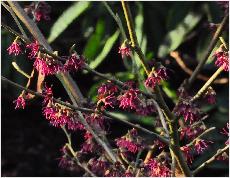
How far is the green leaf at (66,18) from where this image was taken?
8.29ft

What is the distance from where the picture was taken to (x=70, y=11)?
2.56 meters

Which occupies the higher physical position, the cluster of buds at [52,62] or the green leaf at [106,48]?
the cluster of buds at [52,62]

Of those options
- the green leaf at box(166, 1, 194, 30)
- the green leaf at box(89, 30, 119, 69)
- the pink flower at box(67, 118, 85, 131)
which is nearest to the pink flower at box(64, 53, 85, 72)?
the pink flower at box(67, 118, 85, 131)

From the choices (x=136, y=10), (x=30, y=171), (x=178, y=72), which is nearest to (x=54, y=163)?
(x=30, y=171)

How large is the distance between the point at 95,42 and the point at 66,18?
0.65 ft

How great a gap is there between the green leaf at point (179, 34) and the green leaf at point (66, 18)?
43 centimetres

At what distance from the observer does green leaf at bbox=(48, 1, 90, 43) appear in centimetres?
253

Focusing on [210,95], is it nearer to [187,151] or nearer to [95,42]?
[187,151]

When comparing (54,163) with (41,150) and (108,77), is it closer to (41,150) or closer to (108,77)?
(41,150)

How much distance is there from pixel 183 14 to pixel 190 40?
276mm

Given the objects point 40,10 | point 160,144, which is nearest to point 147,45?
point 40,10

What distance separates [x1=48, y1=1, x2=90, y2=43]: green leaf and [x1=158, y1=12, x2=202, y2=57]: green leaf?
43 centimetres

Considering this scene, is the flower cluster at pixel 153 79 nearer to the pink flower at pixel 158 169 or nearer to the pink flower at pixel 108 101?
the pink flower at pixel 108 101

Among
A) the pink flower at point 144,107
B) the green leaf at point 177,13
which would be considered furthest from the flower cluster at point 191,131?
the green leaf at point 177,13
